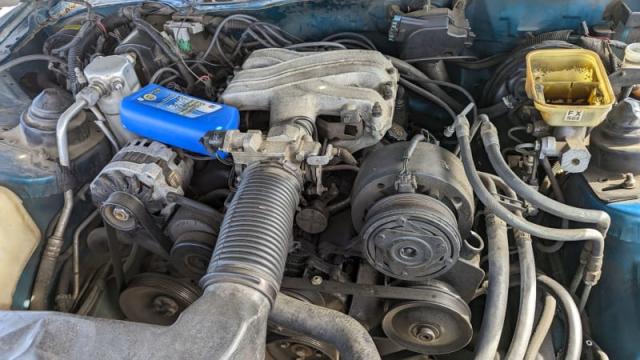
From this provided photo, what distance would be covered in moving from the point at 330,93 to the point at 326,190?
0.76ft

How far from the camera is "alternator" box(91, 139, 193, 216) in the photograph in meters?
1.23

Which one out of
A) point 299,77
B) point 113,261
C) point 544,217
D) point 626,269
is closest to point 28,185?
point 113,261

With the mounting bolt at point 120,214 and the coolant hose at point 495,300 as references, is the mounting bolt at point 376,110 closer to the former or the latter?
the coolant hose at point 495,300

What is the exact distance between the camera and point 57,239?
1357mm

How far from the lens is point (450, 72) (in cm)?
165

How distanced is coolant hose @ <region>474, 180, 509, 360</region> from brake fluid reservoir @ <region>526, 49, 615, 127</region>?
303 millimetres

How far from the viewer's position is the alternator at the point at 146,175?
1.23 m

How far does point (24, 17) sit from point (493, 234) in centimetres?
174

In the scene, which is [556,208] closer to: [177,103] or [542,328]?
[542,328]

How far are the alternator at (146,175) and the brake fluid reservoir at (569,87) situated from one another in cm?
86

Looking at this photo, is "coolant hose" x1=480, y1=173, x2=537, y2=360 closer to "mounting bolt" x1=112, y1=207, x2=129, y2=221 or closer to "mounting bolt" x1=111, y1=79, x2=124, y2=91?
"mounting bolt" x1=112, y1=207, x2=129, y2=221

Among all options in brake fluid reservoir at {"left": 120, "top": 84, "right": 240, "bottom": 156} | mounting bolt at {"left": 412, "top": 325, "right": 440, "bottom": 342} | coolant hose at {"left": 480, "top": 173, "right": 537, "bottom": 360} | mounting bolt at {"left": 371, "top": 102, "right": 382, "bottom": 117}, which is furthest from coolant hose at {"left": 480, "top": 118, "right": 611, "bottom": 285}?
brake fluid reservoir at {"left": 120, "top": 84, "right": 240, "bottom": 156}

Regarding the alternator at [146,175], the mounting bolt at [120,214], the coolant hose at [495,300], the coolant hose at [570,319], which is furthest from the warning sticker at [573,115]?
the mounting bolt at [120,214]

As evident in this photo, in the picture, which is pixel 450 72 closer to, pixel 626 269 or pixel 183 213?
pixel 626 269
